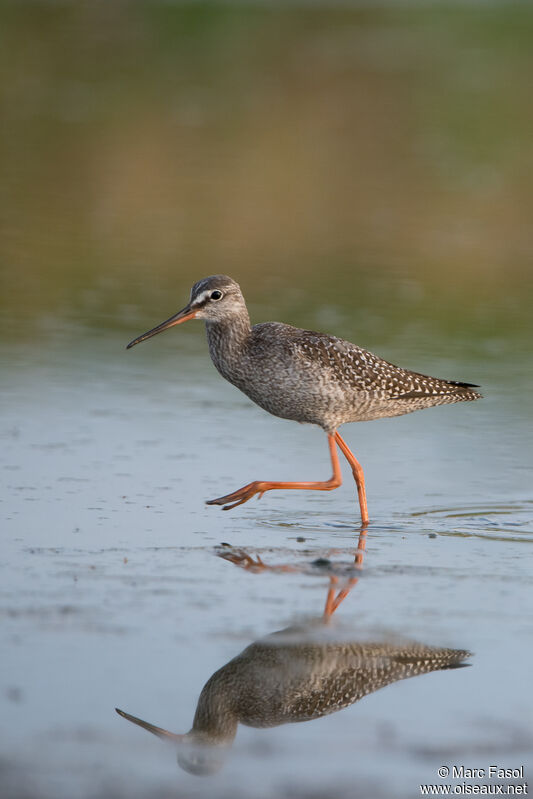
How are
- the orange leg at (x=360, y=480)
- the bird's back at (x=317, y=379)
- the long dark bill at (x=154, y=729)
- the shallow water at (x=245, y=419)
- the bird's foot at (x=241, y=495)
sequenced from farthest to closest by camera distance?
the bird's back at (x=317, y=379)
the orange leg at (x=360, y=480)
the bird's foot at (x=241, y=495)
the shallow water at (x=245, y=419)
the long dark bill at (x=154, y=729)

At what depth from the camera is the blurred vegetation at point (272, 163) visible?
14.7 meters

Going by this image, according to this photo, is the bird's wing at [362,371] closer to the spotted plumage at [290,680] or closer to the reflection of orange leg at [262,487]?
the reflection of orange leg at [262,487]

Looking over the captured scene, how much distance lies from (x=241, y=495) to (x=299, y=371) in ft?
3.43

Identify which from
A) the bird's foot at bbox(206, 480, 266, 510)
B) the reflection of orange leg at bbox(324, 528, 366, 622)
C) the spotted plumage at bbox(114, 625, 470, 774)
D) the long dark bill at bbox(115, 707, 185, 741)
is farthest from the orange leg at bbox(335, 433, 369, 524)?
the long dark bill at bbox(115, 707, 185, 741)

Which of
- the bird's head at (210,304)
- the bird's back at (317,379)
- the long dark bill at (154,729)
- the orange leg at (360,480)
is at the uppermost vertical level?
the bird's head at (210,304)

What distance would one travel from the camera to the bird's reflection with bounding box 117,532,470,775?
16.9ft

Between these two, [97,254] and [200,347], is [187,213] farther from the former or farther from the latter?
[200,347]

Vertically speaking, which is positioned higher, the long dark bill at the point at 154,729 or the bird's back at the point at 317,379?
the bird's back at the point at 317,379

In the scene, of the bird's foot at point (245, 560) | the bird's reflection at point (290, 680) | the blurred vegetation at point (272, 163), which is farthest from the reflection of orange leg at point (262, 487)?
the blurred vegetation at point (272, 163)

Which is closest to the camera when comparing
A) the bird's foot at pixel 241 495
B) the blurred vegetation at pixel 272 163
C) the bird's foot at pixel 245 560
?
the bird's foot at pixel 245 560

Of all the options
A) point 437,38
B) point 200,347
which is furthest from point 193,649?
point 437,38

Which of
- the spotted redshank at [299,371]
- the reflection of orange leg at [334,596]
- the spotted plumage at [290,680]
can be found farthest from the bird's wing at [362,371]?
the spotted plumage at [290,680]

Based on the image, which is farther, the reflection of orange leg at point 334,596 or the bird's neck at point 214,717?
the reflection of orange leg at point 334,596

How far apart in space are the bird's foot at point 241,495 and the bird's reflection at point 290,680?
1.90 meters
